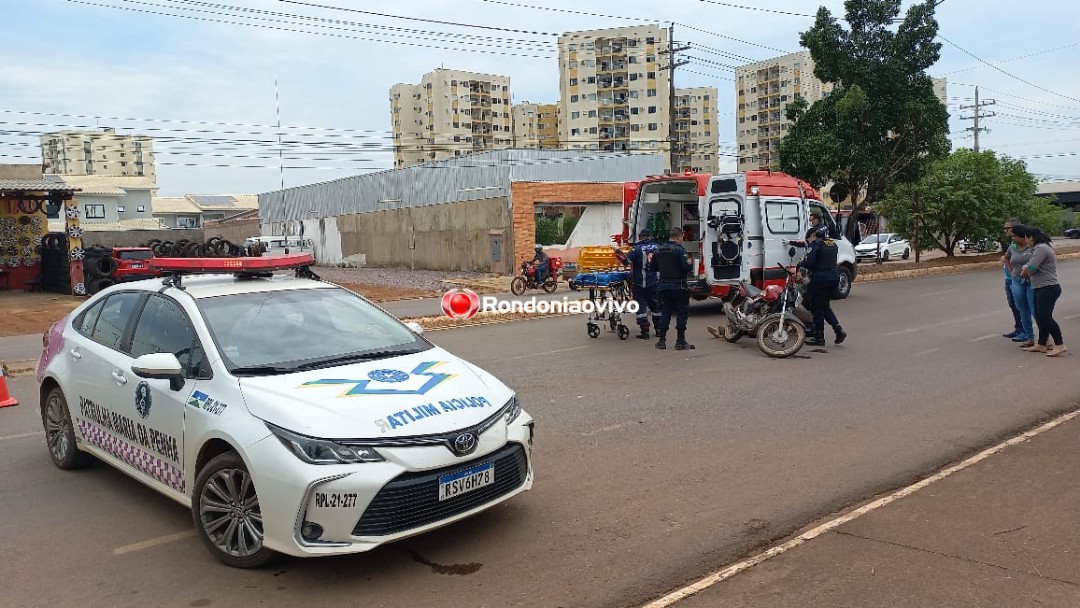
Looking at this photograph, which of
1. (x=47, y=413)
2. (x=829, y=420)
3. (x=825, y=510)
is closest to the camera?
(x=825, y=510)

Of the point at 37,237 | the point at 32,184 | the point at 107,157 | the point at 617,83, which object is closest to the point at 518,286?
the point at 32,184

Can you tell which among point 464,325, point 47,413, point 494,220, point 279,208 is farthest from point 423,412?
point 279,208

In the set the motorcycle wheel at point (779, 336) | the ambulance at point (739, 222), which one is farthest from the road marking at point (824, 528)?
the ambulance at point (739, 222)

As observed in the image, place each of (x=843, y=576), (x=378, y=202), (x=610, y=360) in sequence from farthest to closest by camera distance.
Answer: (x=378, y=202), (x=610, y=360), (x=843, y=576)

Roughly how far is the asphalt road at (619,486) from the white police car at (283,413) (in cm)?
29

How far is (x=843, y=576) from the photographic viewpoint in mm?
3900

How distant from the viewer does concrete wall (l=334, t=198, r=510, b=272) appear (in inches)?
1303

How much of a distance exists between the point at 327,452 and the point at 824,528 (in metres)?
2.74

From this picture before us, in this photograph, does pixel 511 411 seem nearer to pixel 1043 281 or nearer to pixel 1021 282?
pixel 1043 281

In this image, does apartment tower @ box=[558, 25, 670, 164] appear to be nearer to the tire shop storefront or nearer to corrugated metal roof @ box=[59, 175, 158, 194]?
corrugated metal roof @ box=[59, 175, 158, 194]

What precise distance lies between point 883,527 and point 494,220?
28.7 meters

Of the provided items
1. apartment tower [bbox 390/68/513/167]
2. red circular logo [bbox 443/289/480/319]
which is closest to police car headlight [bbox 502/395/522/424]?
red circular logo [bbox 443/289/480/319]

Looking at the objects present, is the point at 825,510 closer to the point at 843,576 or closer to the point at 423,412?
the point at 843,576

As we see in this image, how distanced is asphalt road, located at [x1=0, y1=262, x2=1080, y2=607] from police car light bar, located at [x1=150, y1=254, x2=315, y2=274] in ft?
5.02
